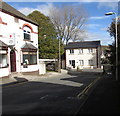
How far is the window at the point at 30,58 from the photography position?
21750 millimetres

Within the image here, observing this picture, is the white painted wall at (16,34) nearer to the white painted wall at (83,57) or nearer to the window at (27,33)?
the window at (27,33)

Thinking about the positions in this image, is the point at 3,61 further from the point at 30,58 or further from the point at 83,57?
the point at 83,57

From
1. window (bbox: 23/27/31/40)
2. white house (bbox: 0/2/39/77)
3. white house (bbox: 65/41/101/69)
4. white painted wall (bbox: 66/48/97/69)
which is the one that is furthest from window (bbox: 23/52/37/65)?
white painted wall (bbox: 66/48/97/69)

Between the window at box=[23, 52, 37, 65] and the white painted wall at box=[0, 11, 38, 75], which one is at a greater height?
the white painted wall at box=[0, 11, 38, 75]

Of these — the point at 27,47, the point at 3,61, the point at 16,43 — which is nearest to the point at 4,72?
the point at 3,61

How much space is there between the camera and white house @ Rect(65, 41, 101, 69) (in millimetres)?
43431

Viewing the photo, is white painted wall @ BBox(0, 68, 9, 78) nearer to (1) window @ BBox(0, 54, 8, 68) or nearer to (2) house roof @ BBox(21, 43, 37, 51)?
(1) window @ BBox(0, 54, 8, 68)

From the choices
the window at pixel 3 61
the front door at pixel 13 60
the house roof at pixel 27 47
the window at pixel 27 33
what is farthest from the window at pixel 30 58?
the window at pixel 3 61

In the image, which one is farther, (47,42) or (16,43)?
(47,42)

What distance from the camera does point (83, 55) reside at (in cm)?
4481

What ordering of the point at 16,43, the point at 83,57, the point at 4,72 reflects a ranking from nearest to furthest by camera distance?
the point at 4,72 → the point at 16,43 → the point at 83,57

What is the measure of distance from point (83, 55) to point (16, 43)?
26872mm

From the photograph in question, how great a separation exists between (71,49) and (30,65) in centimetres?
2462

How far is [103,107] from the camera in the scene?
6918 mm
